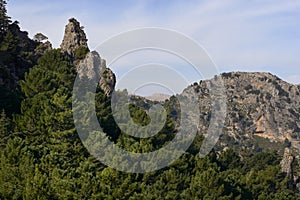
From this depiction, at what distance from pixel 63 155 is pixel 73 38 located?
6443cm

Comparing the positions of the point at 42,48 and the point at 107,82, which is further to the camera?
the point at 42,48

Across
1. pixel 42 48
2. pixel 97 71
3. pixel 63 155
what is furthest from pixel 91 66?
pixel 63 155

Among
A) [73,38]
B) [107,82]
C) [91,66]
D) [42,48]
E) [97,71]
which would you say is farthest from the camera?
[73,38]

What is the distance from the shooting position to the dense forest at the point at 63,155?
170 feet

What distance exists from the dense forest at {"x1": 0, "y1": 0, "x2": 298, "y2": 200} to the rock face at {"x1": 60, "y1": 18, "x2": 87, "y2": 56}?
17941 millimetres

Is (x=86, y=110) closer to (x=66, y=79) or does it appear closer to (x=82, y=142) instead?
(x=82, y=142)

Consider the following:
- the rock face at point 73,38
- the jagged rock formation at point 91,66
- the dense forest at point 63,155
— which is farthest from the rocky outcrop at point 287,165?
the rock face at point 73,38

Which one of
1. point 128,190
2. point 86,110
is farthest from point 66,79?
point 128,190

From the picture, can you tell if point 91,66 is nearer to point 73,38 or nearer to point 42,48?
point 73,38

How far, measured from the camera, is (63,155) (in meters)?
64.1

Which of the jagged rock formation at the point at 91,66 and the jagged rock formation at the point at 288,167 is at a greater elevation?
the jagged rock formation at the point at 91,66

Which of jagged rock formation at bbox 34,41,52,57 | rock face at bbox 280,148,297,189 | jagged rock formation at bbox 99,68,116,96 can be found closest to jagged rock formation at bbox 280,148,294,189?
rock face at bbox 280,148,297,189

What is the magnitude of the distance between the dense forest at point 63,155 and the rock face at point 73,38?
58.9ft

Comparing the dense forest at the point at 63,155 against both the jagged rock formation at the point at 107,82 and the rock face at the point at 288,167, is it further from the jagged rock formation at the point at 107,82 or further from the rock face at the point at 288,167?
the rock face at the point at 288,167
